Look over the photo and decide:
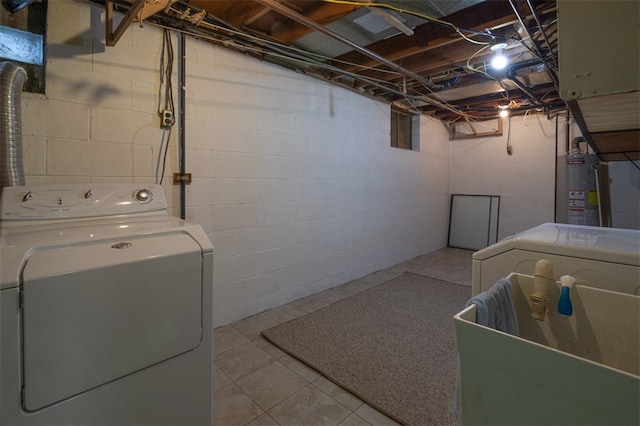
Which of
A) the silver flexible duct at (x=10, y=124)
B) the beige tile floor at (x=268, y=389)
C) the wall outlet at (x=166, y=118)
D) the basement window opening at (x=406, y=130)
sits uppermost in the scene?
the basement window opening at (x=406, y=130)

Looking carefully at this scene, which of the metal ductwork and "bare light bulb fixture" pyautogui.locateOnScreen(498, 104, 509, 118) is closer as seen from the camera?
the metal ductwork

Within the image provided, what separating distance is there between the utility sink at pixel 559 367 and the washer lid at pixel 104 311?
3.51ft

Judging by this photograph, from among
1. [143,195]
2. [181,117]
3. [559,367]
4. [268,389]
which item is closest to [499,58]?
[181,117]

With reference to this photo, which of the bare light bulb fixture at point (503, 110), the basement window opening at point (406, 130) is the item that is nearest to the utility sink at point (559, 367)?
the basement window opening at point (406, 130)

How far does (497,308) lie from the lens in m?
0.96

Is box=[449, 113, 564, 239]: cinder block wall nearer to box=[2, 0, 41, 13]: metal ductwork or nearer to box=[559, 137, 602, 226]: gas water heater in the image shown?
box=[559, 137, 602, 226]: gas water heater

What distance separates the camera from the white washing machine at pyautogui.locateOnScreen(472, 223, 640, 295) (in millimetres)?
1201

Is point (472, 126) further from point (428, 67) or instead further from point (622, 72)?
point (622, 72)

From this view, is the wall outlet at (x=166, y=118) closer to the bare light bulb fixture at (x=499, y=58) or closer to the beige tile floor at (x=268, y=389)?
the beige tile floor at (x=268, y=389)

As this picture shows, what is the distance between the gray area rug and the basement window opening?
244 cm

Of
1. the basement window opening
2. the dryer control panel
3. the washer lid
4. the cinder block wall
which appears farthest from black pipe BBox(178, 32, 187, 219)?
the cinder block wall

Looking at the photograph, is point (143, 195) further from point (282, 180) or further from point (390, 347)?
point (390, 347)

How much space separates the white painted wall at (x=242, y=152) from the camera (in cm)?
182

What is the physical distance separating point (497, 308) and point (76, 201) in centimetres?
191
